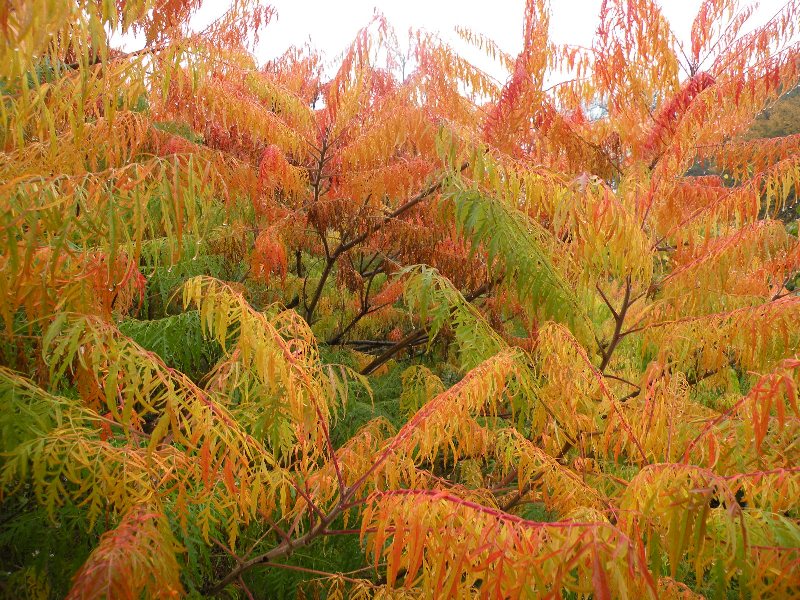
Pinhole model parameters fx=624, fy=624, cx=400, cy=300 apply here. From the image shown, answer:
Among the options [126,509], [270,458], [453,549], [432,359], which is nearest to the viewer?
[453,549]

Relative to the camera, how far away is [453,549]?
1.02 meters

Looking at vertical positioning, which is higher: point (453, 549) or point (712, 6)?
point (712, 6)

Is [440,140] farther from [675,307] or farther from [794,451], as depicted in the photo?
[794,451]

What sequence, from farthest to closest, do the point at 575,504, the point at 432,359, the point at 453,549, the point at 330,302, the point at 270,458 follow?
the point at 330,302 → the point at 432,359 → the point at 575,504 → the point at 270,458 → the point at 453,549

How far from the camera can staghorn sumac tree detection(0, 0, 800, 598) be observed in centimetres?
108

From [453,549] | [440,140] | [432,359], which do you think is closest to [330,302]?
[432,359]

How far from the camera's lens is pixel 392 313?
14.6ft

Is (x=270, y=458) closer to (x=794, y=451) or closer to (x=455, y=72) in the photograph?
(x=794, y=451)

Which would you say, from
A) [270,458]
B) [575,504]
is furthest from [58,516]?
[575,504]

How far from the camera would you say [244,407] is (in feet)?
5.70

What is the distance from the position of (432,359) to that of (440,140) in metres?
2.03

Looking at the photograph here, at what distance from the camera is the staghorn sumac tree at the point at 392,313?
42.7 inches

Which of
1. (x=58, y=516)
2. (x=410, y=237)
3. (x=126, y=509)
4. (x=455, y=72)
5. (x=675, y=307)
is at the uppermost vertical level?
(x=455, y=72)

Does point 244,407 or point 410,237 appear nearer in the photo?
point 244,407
